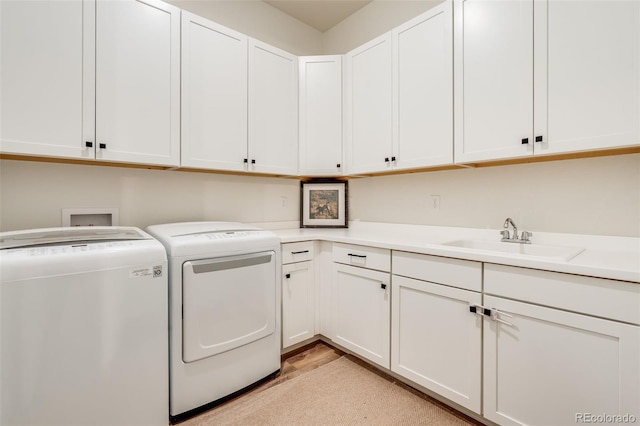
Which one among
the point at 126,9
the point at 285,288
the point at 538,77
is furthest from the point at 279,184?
the point at 538,77

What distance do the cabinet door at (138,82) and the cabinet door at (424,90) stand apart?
4.81 ft

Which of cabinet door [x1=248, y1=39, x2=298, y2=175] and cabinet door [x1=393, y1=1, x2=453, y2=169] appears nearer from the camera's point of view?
cabinet door [x1=393, y1=1, x2=453, y2=169]

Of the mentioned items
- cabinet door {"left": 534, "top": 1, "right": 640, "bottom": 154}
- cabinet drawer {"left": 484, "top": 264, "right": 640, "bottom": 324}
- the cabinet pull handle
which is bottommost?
the cabinet pull handle

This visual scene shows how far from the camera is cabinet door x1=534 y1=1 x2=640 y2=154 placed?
1222mm

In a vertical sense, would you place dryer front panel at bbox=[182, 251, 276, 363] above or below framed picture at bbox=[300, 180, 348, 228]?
below

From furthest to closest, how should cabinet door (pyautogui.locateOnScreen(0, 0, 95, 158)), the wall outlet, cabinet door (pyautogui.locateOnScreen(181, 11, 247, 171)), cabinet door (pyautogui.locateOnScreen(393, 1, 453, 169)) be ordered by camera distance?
1. the wall outlet
2. cabinet door (pyautogui.locateOnScreen(181, 11, 247, 171))
3. cabinet door (pyautogui.locateOnScreen(393, 1, 453, 169))
4. cabinet door (pyautogui.locateOnScreen(0, 0, 95, 158))

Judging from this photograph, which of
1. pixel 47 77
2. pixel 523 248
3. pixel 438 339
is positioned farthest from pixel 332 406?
pixel 47 77

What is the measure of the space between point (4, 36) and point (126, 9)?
579mm

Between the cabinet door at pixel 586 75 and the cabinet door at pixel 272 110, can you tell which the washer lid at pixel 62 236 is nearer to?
the cabinet door at pixel 272 110

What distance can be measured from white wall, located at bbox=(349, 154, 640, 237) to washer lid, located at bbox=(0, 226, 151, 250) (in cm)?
183

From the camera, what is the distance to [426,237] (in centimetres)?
210

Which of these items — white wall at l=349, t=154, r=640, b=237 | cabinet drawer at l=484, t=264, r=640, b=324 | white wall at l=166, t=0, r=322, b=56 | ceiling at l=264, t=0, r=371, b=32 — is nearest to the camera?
cabinet drawer at l=484, t=264, r=640, b=324

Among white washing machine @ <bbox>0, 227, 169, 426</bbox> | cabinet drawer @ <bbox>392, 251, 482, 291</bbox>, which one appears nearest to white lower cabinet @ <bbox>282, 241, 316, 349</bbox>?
cabinet drawer @ <bbox>392, 251, 482, 291</bbox>

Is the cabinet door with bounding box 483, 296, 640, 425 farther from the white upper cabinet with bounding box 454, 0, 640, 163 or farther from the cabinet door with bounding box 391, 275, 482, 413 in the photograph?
the white upper cabinet with bounding box 454, 0, 640, 163
